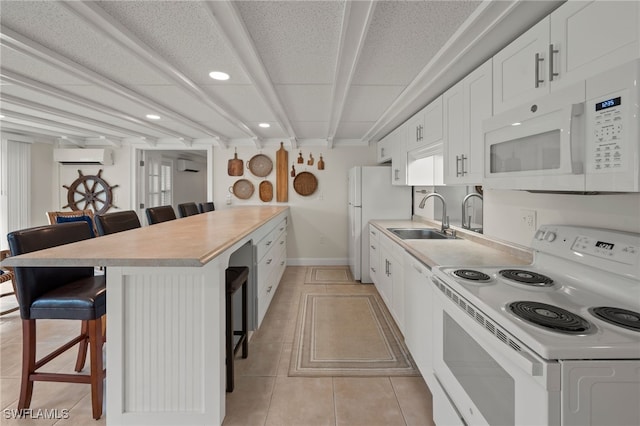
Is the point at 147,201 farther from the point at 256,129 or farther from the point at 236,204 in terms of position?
the point at 256,129

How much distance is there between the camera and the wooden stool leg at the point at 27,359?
5.10 feet

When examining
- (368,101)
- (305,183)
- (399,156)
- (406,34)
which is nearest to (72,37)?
(406,34)

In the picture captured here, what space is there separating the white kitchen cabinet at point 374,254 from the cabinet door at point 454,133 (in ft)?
4.60

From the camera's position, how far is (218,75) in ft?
7.28

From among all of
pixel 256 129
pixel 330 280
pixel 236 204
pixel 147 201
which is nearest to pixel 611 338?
pixel 330 280

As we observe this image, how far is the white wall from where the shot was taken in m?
4.93

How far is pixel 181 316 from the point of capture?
1.45 m

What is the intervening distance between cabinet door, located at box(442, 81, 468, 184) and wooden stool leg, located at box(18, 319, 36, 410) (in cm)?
269

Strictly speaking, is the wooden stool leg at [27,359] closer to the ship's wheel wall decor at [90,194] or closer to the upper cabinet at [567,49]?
the upper cabinet at [567,49]

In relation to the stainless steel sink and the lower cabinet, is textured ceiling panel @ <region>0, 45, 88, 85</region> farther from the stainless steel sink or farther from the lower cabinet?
the stainless steel sink

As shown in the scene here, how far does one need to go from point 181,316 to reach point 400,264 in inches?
65.1

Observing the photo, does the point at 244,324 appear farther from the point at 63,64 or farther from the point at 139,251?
the point at 63,64

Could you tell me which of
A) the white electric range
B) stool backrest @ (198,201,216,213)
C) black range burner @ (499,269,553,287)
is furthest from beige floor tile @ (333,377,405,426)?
A: stool backrest @ (198,201,216,213)

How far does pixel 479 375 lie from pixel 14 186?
596 centimetres
